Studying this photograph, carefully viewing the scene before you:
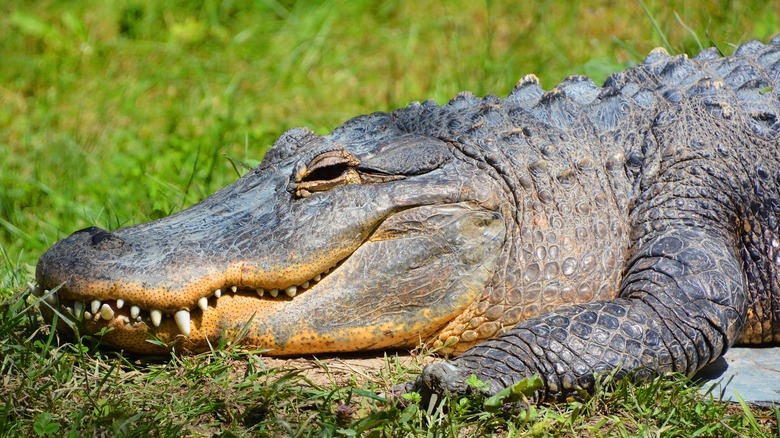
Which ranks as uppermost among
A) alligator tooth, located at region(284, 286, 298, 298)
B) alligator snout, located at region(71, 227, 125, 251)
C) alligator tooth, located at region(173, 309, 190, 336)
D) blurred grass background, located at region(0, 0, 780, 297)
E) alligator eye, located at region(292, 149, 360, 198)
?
blurred grass background, located at region(0, 0, 780, 297)

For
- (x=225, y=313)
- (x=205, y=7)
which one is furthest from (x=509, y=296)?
(x=205, y=7)

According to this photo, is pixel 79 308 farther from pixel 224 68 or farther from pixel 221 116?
pixel 224 68

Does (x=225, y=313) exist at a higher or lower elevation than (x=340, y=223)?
lower

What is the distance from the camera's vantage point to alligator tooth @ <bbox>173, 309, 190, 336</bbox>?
10.6 feet

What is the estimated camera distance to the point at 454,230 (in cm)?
350

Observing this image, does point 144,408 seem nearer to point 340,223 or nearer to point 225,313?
point 225,313

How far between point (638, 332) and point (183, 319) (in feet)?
5.57

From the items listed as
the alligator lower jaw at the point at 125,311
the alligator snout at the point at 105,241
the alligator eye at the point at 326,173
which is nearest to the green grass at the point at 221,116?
the alligator lower jaw at the point at 125,311

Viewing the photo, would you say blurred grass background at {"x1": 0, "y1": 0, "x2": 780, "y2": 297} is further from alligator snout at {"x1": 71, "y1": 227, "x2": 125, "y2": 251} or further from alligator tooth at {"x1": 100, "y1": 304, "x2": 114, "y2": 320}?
alligator tooth at {"x1": 100, "y1": 304, "x2": 114, "y2": 320}

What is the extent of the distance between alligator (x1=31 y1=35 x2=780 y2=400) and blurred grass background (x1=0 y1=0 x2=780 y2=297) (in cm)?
161

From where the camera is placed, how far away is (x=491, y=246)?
11.6 ft

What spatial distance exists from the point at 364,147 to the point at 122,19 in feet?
16.2

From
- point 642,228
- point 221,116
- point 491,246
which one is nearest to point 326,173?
point 491,246

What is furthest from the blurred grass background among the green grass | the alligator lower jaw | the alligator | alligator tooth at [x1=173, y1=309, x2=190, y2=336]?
alligator tooth at [x1=173, y1=309, x2=190, y2=336]
